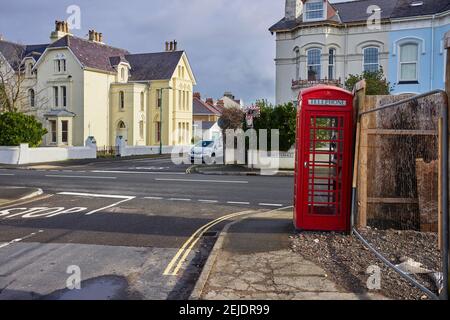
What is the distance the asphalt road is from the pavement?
1.17 feet

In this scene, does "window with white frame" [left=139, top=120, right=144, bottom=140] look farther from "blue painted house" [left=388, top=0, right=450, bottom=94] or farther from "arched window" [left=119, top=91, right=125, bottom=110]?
"blue painted house" [left=388, top=0, right=450, bottom=94]

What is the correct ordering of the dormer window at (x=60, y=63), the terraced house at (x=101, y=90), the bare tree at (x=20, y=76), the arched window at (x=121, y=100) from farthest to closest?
the arched window at (x=121, y=100) → the bare tree at (x=20, y=76) → the dormer window at (x=60, y=63) → the terraced house at (x=101, y=90)

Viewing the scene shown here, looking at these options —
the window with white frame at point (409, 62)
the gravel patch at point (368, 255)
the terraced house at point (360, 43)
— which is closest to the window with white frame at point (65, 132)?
the terraced house at point (360, 43)

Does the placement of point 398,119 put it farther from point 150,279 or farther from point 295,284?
point 150,279

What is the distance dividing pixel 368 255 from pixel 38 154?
31.0 metres

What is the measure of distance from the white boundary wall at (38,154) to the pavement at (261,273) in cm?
2708

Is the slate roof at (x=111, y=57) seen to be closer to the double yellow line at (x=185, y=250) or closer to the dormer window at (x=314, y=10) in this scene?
the dormer window at (x=314, y=10)

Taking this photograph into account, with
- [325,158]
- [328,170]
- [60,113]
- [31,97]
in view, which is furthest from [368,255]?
[31,97]

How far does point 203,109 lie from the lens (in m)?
79.3

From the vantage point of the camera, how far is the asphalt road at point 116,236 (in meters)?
6.28

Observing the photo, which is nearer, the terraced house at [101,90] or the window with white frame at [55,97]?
the terraced house at [101,90]

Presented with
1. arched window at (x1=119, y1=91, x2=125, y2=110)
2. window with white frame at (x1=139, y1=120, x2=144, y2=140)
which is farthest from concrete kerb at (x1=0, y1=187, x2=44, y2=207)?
window with white frame at (x1=139, y1=120, x2=144, y2=140)

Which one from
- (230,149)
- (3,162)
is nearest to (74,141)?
(3,162)

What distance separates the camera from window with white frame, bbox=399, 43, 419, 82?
29.5m
